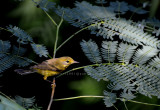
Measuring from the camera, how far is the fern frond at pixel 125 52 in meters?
1.22

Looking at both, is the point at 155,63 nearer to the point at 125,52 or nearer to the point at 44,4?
the point at 125,52

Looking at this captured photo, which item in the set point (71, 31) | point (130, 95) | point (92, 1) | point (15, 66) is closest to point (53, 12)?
point (71, 31)

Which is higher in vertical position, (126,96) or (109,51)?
(109,51)

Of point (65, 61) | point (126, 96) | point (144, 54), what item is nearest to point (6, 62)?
point (65, 61)

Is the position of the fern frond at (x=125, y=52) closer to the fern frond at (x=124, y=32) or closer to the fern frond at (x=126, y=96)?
the fern frond at (x=124, y=32)

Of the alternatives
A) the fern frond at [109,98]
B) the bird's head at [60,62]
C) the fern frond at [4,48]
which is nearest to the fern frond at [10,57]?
the fern frond at [4,48]

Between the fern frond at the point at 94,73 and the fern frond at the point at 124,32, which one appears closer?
the fern frond at the point at 94,73

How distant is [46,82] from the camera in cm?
142

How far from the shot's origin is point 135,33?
4.47 ft

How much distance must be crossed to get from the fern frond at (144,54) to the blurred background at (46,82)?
265 mm

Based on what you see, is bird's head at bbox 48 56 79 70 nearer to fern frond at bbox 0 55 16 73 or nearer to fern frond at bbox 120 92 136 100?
fern frond at bbox 0 55 16 73

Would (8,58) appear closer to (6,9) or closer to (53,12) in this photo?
(53,12)

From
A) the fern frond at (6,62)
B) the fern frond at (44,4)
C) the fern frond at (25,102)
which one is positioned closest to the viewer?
the fern frond at (25,102)

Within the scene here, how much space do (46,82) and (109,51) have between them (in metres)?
0.44
